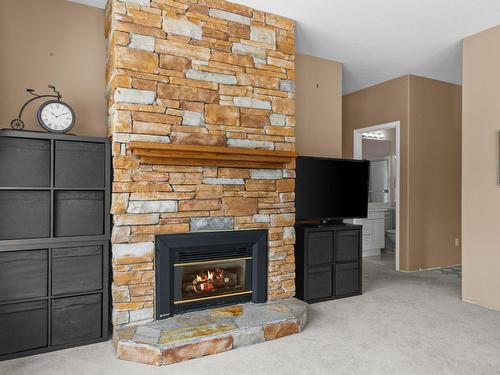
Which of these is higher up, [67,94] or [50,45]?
[50,45]

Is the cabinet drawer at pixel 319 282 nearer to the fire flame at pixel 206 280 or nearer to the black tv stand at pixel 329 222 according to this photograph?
the black tv stand at pixel 329 222

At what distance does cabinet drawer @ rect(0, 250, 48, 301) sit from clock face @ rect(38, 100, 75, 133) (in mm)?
906

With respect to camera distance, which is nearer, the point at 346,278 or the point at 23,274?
the point at 23,274

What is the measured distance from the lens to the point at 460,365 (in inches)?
93.1

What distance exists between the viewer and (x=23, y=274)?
8.14ft

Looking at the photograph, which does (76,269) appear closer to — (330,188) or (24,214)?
(24,214)

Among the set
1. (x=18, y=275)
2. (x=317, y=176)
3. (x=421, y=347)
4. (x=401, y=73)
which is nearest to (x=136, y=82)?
(x=18, y=275)

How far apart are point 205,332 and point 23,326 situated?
122 centimetres

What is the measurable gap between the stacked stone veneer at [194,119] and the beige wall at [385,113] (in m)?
2.26

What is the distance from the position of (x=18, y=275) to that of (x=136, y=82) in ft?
5.20

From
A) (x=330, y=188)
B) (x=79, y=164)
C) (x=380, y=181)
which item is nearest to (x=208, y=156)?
(x=79, y=164)

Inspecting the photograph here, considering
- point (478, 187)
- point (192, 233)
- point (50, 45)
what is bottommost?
point (192, 233)

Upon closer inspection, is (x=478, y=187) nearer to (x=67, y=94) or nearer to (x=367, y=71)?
(x=367, y=71)

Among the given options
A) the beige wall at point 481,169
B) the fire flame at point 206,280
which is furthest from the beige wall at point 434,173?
the fire flame at point 206,280
